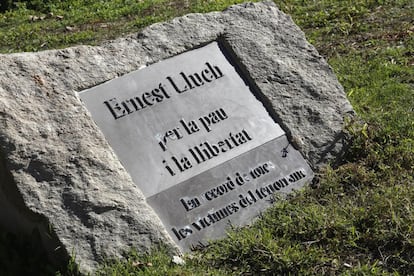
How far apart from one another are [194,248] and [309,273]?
738 millimetres

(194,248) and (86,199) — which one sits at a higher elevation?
(86,199)

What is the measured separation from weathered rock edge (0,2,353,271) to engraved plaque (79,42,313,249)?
0.32 feet

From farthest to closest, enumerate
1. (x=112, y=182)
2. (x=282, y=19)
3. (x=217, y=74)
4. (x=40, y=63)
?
(x=282, y=19), (x=217, y=74), (x=40, y=63), (x=112, y=182)

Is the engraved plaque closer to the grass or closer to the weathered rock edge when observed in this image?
the weathered rock edge

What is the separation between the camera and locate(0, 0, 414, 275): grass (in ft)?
14.5

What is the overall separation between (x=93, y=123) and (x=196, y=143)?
0.70 meters

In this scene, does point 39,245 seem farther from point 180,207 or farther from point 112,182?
point 180,207

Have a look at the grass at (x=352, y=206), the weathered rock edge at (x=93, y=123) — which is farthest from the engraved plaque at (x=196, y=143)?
the grass at (x=352, y=206)

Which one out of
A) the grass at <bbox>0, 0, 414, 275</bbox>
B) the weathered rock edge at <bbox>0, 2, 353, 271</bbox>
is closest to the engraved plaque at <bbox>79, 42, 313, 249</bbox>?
the weathered rock edge at <bbox>0, 2, 353, 271</bbox>

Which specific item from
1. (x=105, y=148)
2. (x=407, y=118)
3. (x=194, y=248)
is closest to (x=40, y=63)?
(x=105, y=148)

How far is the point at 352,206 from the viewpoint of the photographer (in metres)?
4.81

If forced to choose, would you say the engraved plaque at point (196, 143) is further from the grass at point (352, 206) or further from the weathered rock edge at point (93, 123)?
the grass at point (352, 206)

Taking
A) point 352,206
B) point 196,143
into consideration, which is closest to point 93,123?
point 196,143

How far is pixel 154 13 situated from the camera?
8008 mm
